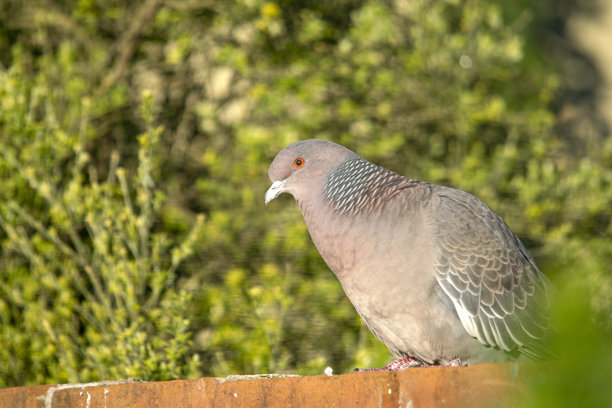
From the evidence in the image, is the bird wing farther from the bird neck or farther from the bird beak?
the bird beak

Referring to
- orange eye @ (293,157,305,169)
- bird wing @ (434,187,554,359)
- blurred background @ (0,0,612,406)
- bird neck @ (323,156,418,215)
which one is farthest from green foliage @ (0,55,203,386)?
bird wing @ (434,187,554,359)

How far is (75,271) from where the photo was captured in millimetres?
4594

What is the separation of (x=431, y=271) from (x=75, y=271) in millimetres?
2730

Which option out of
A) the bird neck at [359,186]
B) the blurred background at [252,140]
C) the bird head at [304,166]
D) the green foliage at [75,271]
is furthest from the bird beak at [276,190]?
the blurred background at [252,140]

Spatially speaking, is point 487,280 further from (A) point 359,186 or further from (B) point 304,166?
(B) point 304,166

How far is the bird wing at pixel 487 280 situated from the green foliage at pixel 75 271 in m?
1.37

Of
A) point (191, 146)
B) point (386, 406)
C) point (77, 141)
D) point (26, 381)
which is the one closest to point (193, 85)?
point (191, 146)

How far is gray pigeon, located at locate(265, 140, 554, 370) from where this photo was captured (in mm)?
2619

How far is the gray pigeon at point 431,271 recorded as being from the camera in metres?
2.62

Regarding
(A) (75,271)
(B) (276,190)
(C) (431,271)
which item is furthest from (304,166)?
(A) (75,271)

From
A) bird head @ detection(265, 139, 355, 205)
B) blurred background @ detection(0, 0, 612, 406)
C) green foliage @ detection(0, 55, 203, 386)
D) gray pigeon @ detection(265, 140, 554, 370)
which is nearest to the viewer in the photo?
gray pigeon @ detection(265, 140, 554, 370)

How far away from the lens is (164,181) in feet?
19.4

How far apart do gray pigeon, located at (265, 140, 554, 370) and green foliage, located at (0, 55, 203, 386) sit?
1050mm

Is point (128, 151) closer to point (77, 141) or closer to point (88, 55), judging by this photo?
point (88, 55)
